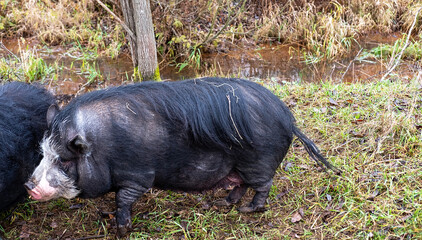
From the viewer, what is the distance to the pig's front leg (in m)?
3.38

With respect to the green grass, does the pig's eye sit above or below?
above

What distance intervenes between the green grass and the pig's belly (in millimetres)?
334

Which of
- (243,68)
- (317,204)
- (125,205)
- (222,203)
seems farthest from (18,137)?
(243,68)

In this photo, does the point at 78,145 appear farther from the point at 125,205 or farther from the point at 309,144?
the point at 309,144

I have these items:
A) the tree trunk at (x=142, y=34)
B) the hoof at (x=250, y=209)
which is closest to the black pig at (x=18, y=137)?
the hoof at (x=250, y=209)

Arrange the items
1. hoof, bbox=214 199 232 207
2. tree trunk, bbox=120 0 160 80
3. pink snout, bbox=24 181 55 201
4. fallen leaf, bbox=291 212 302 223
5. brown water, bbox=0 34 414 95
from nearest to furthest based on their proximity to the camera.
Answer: pink snout, bbox=24 181 55 201
fallen leaf, bbox=291 212 302 223
hoof, bbox=214 199 232 207
tree trunk, bbox=120 0 160 80
brown water, bbox=0 34 414 95

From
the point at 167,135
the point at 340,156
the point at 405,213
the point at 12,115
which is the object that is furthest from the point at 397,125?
the point at 12,115

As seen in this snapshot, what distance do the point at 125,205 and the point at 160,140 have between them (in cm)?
60

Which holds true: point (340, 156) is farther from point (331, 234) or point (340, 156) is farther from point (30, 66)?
point (30, 66)

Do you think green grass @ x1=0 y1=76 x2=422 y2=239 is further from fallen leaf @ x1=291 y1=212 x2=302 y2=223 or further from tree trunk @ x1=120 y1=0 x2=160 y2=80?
tree trunk @ x1=120 y1=0 x2=160 y2=80

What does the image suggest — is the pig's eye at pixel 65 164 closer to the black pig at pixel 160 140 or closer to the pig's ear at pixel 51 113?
the black pig at pixel 160 140

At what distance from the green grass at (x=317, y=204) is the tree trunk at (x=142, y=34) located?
2.40 metres

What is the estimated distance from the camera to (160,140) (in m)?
3.30

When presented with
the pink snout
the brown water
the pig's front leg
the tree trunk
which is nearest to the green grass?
the pig's front leg
